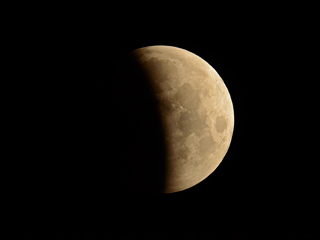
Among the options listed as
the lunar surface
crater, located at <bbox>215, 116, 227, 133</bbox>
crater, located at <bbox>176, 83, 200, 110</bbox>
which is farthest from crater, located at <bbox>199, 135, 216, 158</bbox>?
crater, located at <bbox>176, 83, 200, 110</bbox>

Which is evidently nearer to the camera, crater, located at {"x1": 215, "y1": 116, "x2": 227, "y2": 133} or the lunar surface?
the lunar surface

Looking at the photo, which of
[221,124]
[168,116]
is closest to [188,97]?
[168,116]

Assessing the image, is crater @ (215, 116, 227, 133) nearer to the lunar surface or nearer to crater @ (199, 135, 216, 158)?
the lunar surface

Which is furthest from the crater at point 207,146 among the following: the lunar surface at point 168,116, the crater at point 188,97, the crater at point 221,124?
the crater at point 188,97

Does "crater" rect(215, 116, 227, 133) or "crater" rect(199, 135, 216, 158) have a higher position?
"crater" rect(215, 116, 227, 133)

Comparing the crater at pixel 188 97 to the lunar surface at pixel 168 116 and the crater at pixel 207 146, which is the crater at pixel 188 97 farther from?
the crater at pixel 207 146

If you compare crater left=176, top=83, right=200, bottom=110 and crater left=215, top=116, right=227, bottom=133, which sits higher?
crater left=176, top=83, right=200, bottom=110

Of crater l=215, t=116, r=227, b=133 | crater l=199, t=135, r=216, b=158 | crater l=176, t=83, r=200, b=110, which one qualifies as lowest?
crater l=199, t=135, r=216, b=158

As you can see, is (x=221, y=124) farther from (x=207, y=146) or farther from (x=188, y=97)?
(x=188, y=97)
